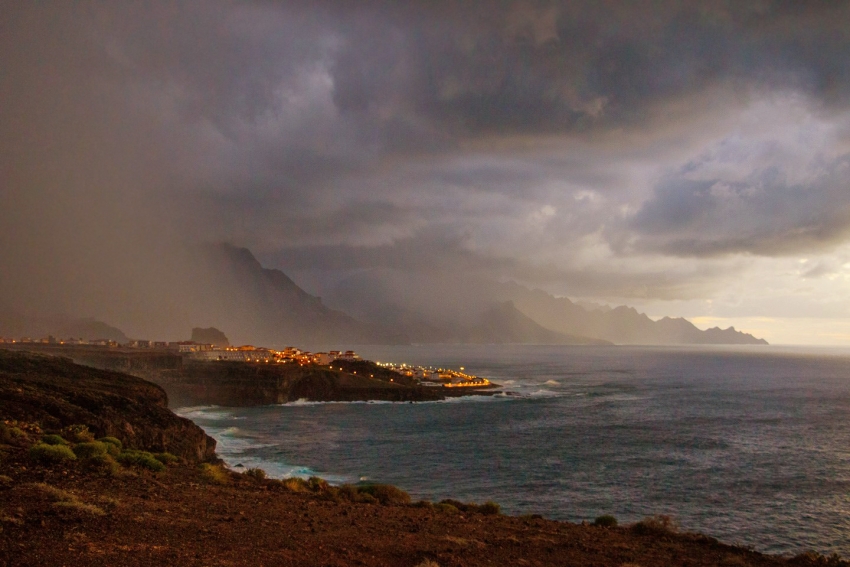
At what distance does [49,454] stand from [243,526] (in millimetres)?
8472

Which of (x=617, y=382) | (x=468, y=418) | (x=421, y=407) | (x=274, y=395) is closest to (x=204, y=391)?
(x=274, y=395)

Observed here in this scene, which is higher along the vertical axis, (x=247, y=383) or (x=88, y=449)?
(x=88, y=449)

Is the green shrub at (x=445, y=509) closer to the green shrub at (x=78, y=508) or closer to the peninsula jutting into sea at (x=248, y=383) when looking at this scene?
the green shrub at (x=78, y=508)

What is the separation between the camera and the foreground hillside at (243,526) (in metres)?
10.9

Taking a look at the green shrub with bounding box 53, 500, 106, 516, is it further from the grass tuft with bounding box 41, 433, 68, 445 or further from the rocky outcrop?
the rocky outcrop

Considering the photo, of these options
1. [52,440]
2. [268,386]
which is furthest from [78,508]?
[268,386]

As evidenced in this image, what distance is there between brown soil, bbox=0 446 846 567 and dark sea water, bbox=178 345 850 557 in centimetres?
1455

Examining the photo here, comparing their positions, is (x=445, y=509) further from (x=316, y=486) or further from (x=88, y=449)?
(x=88, y=449)

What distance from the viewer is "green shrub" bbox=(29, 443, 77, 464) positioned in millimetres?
17312

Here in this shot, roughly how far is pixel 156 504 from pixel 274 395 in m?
80.5

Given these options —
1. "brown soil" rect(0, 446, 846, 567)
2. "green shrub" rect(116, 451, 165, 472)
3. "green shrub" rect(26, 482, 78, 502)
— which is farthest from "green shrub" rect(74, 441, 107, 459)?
"green shrub" rect(26, 482, 78, 502)

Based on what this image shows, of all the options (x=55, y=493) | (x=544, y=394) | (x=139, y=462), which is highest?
(x=55, y=493)

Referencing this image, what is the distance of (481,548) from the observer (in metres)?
14.6

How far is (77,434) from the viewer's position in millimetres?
24062
